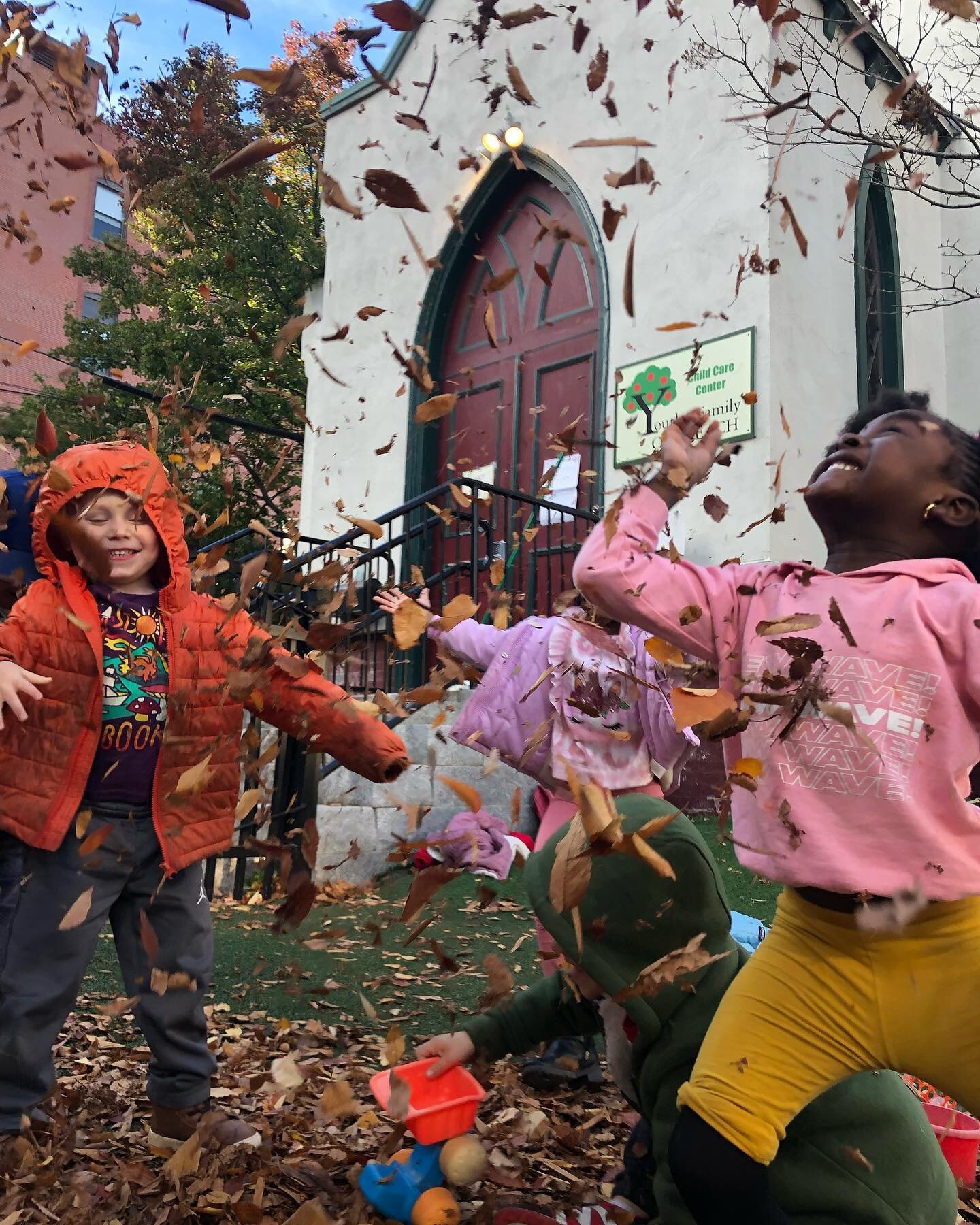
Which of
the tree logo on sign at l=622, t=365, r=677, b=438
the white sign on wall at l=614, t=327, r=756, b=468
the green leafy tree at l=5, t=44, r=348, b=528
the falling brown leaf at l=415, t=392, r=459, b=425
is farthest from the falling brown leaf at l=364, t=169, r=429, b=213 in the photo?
the green leafy tree at l=5, t=44, r=348, b=528

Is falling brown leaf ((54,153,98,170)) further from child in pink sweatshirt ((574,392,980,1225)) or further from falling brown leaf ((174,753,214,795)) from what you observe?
child in pink sweatshirt ((574,392,980,1225))

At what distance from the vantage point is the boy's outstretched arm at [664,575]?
6.14ft

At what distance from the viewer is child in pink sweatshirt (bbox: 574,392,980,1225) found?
1584 mm

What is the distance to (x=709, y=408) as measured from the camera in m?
6.68

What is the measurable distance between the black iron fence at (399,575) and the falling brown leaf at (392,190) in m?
2.14

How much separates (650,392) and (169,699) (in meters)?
5.39

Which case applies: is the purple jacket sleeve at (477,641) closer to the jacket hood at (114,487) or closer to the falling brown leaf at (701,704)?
the jacket hood at (114,487)

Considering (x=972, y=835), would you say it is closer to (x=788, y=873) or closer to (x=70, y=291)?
(x=788, y=873)

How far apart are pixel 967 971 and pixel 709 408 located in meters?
5.53

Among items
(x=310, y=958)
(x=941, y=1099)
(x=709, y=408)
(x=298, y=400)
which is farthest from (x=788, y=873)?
(x=298, y=400)

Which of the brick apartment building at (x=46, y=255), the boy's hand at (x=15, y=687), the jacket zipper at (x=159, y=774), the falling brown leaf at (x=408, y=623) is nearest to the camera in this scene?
the boy's hand at (x=15, y=687)

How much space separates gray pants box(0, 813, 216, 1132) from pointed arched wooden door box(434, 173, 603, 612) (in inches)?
207

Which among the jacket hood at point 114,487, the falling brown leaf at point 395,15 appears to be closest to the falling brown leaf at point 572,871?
the jacket hood at point 114,487

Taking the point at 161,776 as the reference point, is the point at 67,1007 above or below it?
below
